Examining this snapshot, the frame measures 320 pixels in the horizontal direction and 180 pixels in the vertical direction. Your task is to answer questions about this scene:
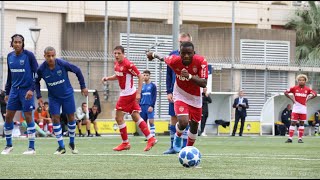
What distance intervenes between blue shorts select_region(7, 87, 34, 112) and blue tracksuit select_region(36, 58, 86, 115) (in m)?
0.28

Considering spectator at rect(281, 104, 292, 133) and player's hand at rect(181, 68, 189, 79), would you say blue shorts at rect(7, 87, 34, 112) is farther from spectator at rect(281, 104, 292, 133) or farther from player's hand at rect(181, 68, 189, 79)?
spectator at rect(281, 104, 292, 133)

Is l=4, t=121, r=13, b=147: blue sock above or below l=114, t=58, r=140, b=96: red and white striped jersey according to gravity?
below

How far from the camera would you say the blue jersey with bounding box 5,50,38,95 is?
57.3 feet

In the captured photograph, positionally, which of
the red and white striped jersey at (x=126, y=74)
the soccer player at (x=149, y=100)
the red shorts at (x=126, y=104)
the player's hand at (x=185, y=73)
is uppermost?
the player's hand at (x=185, y=73)

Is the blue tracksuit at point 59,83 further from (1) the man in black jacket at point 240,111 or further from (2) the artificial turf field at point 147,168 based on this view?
(1) the man in black jacket at point 240,111

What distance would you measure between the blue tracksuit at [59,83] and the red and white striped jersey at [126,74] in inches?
71.4

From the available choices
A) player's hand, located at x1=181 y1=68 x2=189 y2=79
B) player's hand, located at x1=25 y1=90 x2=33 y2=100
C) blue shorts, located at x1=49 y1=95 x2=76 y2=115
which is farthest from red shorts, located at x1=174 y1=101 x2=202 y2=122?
player's hand, located at x1=25 y1=90 x2=33 y2=100

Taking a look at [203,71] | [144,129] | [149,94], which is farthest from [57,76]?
[149,94]

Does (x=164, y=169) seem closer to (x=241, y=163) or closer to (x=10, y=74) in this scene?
(x=241, y=163)

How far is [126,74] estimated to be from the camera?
63.7 ft

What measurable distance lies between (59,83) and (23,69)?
0.75 m

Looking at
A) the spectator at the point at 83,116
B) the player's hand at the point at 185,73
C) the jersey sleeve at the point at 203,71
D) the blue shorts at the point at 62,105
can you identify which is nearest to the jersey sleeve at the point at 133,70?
the blue shorts at the point at 62,105

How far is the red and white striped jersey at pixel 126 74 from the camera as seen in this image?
19.2 m

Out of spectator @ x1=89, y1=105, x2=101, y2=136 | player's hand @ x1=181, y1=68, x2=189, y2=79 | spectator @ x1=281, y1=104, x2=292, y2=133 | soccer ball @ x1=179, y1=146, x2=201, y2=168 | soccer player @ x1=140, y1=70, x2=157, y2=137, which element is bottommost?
spectator @ x1=281, y1=104, x2=292, y2=133
